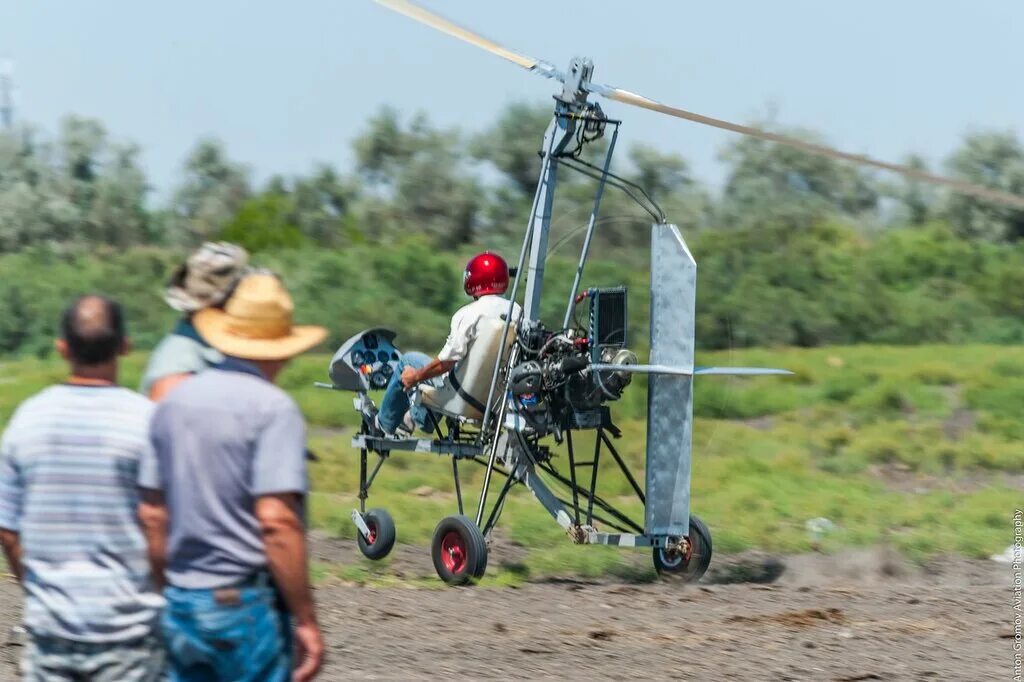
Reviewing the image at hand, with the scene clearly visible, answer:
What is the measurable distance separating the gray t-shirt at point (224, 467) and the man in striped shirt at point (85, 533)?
131 mm

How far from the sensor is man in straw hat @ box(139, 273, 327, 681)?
3996 millimetres

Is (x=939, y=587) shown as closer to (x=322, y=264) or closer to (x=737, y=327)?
(x=737, y=327)

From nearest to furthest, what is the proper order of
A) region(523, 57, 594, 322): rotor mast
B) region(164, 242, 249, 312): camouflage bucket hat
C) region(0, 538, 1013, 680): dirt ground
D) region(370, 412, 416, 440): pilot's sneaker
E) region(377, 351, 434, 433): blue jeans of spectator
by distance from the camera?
region(164, 242, 249, 312): camouflage bucket hat < region(0, 538, 1013, 680): dirt ground < region(523, 57, 594, 322): rotor mast < region(377, 351, 434, 433): blue jeans of spectator < region(370, 412, 416, 440): pilot's sneaker

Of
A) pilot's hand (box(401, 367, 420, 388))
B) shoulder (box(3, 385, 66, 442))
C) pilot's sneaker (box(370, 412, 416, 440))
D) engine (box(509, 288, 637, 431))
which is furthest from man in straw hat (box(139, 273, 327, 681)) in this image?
pilot's sneaker (box(370, 412, 416, 440))

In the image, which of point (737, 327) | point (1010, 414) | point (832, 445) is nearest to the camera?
point (832, 445)

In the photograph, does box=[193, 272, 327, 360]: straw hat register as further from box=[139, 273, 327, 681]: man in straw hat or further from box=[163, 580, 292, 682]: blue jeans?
box=[163, 580, 292, 682]: blue jeans

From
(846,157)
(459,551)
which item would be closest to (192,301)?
(846,157)

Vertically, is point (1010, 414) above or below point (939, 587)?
above

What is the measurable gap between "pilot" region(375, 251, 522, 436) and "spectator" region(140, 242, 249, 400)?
495 centimetres

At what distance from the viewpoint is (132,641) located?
13.5 feet

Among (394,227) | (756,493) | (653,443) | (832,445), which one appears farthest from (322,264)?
(653,443)

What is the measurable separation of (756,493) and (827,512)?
1.07 m

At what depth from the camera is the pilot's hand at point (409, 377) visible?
33.9ft

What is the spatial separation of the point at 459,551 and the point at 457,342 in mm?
1329
